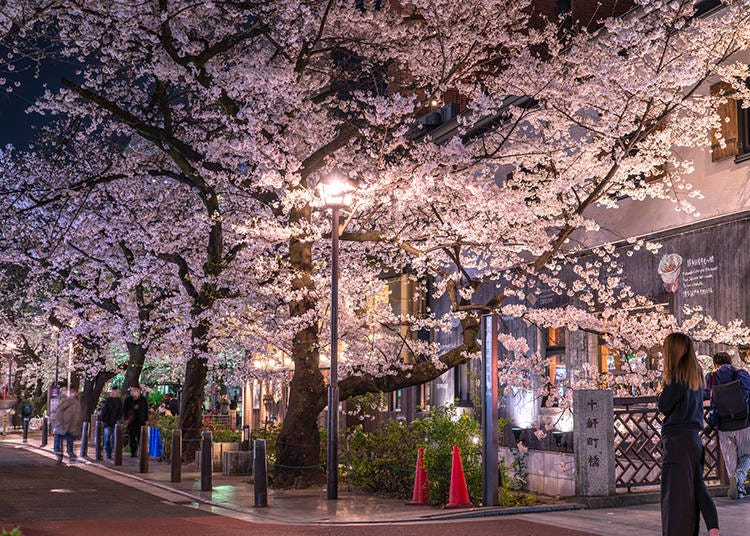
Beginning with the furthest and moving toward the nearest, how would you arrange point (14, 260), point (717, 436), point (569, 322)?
point (14, 260), point (569, 322), point (717, 436)

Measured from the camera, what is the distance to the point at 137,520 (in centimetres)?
1280

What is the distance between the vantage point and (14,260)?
2934cm

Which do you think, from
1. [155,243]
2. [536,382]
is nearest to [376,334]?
[536,382]

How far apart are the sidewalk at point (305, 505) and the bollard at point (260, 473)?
183mm

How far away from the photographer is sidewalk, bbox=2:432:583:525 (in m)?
13.0

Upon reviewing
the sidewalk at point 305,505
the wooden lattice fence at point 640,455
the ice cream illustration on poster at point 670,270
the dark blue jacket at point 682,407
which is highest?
the ice cream illustration on poster at point 670,270

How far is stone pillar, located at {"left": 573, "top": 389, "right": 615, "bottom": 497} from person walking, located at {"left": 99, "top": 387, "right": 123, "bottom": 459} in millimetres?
16190

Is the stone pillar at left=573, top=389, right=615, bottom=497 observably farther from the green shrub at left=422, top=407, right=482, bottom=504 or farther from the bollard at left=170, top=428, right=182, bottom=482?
the bollard at left=170, top=428, right=182, bottom=482

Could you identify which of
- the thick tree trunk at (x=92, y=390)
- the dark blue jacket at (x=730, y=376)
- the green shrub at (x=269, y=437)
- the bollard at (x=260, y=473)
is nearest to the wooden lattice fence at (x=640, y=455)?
the dark blue jacket at (x=730, y=376)

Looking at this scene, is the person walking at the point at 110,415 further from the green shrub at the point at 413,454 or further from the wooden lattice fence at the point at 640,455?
the wooden lattice fence at the point at 640,455

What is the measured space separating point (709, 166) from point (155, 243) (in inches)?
575

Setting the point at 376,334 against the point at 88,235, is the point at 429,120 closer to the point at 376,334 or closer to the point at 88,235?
the point at 376,334

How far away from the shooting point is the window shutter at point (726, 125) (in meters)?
18.1

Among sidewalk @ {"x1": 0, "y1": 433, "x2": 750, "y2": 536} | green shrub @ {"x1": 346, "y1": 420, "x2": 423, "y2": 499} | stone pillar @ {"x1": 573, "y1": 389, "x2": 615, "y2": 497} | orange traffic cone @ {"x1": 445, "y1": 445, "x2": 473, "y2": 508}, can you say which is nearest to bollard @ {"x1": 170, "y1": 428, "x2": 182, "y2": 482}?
sidewalk @ {"x1": 0, "y1": 433, "x2": 750, "y2": 536}
